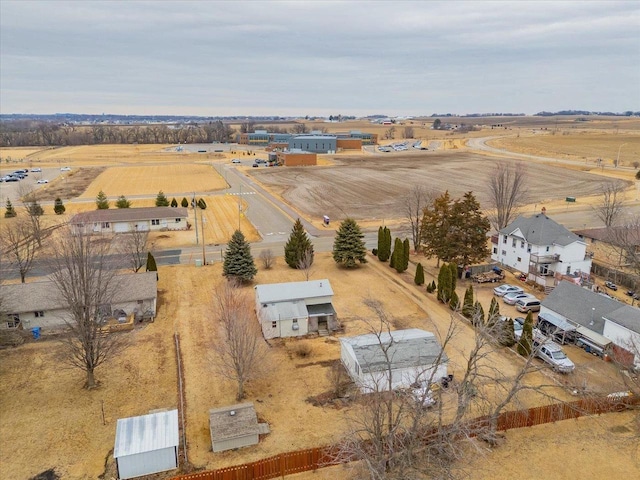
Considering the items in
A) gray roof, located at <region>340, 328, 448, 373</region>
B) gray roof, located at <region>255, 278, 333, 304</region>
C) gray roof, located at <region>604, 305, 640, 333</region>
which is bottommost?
gray roof, located at <region>340, 328, 448, 373</region>

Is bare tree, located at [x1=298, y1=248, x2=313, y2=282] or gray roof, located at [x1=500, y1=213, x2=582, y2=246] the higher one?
gray roof, located at [x1=500, y1=213, x2=582, y2=246]

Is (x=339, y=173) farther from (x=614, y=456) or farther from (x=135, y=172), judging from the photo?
(x=614, y=456)

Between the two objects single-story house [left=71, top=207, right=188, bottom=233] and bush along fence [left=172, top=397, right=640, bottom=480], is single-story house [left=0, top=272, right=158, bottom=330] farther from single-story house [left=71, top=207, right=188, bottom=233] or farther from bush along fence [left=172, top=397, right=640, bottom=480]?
single-story house [left=71, top=207, right=188, bottom=233]

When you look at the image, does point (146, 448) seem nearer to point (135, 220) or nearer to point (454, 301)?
point (454, 301)

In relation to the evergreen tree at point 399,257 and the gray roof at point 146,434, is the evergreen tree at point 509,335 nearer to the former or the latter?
the evergreen tree at point 399,257

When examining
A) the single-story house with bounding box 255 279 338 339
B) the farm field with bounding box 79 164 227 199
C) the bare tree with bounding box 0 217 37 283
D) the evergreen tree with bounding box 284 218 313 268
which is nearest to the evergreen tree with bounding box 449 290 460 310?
the single-story house with bounding box 255 279 338 339

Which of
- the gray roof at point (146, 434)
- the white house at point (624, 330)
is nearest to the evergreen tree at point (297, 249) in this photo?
the gray roof at point (146, 434)
